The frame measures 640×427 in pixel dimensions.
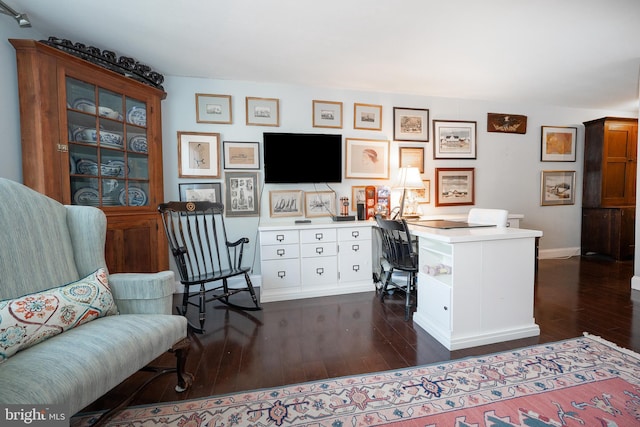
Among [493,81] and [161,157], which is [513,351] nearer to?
[493,81]

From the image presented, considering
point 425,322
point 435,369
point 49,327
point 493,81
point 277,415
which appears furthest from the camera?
point 493,81

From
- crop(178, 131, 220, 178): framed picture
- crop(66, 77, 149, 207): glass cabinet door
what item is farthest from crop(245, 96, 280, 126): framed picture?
crop(66, 77, 149, 207): glass cabinet door

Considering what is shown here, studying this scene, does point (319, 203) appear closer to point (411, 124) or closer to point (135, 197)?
point (411, 124)

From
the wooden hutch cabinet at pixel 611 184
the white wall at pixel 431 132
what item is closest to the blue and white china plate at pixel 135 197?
the white wall at pixel 431 132

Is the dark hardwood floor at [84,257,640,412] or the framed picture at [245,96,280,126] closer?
the dark hardwood floor at [84,257,640,412]

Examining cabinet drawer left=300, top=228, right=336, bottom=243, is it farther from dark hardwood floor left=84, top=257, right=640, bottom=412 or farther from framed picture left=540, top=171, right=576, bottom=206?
framed picture left=540, top=171, right=576, bottom=206

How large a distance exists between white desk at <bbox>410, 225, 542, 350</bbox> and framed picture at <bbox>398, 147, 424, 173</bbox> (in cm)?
176

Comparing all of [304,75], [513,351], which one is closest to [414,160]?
[304,75]

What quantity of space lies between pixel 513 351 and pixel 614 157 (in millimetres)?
4285

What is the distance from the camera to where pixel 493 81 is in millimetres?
3104

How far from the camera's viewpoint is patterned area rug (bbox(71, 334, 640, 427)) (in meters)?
1.23

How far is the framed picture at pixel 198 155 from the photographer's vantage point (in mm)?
2953

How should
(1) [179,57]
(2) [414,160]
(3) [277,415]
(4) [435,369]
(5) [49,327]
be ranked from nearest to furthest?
(5) [49,327] < (3) [277,415] < (4) [435,369] < (1) [179,57] < (2) [414,160]

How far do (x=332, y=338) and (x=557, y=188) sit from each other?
4495mm
